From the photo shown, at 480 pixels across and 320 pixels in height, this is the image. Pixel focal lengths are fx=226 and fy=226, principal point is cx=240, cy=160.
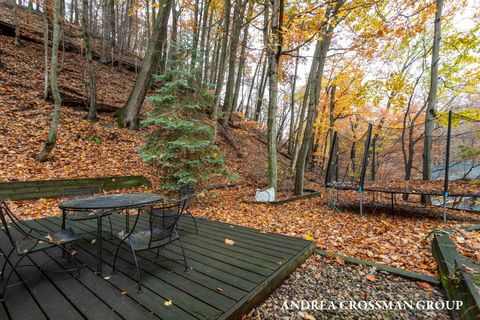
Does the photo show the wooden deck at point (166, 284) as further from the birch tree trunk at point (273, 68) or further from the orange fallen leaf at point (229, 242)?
the birch tree trunk at point (273, 68)

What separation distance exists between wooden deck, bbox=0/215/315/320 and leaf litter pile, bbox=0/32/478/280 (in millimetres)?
1283

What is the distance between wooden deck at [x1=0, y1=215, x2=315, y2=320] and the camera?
1.83 m

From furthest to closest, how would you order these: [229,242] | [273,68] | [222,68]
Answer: [222,68] → [273,68] → [229,242]

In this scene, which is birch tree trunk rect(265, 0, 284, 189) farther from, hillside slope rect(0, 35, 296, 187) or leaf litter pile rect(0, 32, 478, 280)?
hillside slope rect(0, 35, 296, 187)

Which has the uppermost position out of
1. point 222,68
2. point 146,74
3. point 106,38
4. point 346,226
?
point 106,38

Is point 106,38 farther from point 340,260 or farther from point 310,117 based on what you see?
point 340,260

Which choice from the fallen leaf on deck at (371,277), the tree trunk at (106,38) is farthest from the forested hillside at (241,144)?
the tree trunk at (106,38)

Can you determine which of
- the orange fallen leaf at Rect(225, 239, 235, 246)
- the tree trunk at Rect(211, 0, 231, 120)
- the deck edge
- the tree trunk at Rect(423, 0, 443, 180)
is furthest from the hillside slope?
the tree trunk at Rect(423, 0, 443, 180)

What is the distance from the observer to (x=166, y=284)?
2.21 meters

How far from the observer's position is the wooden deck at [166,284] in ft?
5.99

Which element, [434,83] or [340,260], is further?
[434,83]

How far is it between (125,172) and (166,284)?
5.51 meters

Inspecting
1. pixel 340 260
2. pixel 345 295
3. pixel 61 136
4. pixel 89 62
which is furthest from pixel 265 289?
pixel 89 62

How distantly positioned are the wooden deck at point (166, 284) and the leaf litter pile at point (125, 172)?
1283mm
